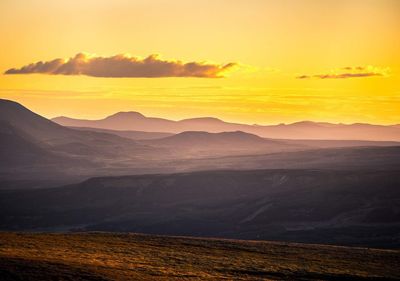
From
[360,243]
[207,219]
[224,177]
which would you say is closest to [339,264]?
[360,243]

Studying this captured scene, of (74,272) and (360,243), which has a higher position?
(74,272)

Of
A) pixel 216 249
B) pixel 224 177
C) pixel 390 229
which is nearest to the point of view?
pixel 216 249

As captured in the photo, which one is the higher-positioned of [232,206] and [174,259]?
[174,259]

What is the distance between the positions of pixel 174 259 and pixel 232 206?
7903 centimetres

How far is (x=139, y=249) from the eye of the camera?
53281 mm

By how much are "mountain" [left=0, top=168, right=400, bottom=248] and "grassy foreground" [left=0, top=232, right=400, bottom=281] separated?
30.3 metres

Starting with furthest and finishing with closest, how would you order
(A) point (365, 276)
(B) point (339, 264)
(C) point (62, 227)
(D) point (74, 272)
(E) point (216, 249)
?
(C) point (62, 227) → (E) point (216, 249) → (B) point (339, 264) → (A) point (365, 276) → (D) point (74, 272)

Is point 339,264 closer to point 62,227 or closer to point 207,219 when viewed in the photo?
point 207,219

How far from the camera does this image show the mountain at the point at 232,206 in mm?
105688

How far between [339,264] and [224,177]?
103 m

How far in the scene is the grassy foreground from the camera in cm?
3991

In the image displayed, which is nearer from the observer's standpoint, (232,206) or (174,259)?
(174,259)

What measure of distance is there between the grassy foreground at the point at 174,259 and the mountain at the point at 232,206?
30.3m

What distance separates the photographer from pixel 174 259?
162 feet
